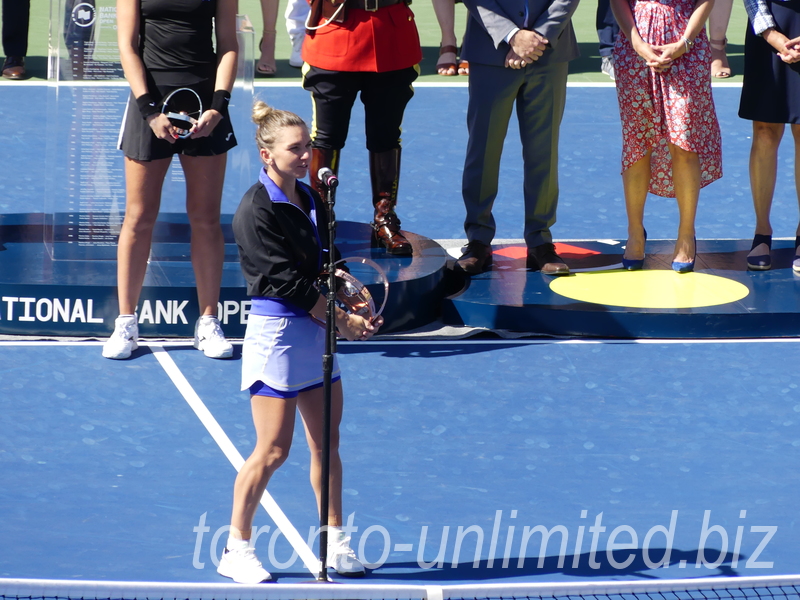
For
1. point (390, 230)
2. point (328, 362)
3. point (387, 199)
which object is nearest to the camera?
point (328, 362)

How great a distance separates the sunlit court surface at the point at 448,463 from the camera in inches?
168

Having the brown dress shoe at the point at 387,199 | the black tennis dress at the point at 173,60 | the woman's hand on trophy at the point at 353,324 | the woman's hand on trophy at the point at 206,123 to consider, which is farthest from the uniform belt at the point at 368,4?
the woman's hand on trophy at the point at 353,324

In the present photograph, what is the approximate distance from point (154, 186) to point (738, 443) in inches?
120

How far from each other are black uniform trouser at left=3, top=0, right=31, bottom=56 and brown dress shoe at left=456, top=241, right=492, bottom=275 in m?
6.76

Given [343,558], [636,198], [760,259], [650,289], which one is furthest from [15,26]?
[343,558]

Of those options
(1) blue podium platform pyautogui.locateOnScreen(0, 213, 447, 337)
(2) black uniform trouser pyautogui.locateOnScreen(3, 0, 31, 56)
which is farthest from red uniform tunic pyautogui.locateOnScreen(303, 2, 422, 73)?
(2) black uniform trouser pyautogui.locateOnScreen(3, 0, 31, 56)

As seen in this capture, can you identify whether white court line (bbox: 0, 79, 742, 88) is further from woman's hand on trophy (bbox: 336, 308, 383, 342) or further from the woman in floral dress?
woman's hand on trophy (bbox: 336, 308, 383, 342)

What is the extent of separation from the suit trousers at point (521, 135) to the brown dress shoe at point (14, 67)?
6.69 m

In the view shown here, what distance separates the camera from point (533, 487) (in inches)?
194

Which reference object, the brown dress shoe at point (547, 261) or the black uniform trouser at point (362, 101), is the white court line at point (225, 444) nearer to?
Result: the black uniform trouser at point (362, 101)

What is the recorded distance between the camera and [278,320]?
4074 millimetres

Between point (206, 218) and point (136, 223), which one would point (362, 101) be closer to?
point (206, 218)

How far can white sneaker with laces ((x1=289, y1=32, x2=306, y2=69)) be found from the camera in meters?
12.8

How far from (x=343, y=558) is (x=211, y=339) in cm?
234
